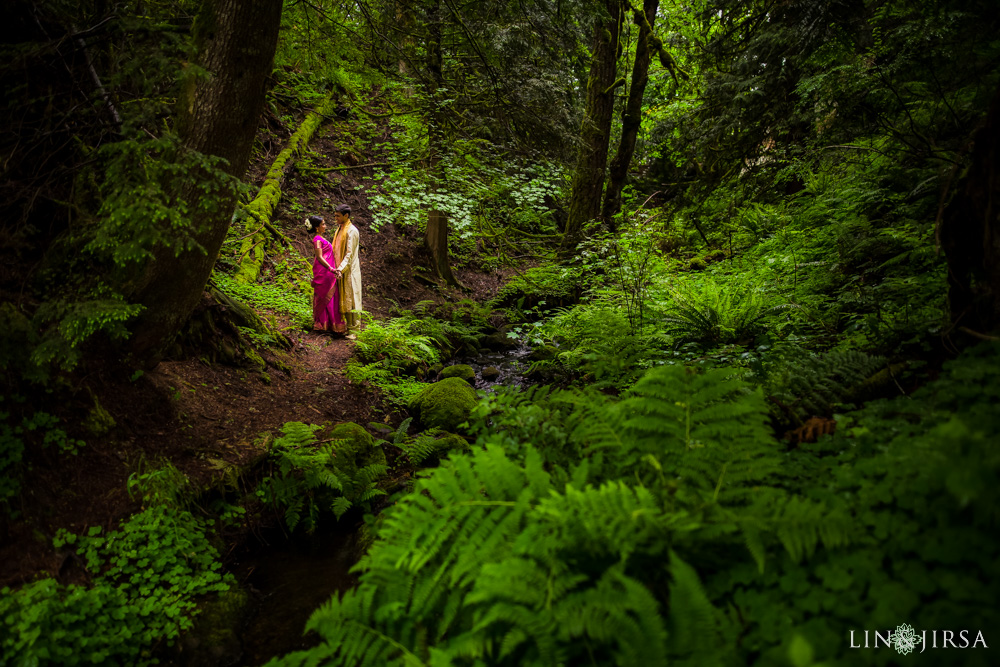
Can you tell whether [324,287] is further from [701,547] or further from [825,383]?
[701,547]

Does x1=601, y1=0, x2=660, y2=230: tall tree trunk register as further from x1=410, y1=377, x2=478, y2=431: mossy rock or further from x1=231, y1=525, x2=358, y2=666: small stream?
x1=231, y1=525, x2=358, y2=666: small stream

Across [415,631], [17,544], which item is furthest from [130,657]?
[415,631]

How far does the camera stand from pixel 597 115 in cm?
996

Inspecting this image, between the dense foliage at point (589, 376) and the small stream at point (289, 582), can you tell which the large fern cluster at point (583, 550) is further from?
the small stream at point (289, 582)

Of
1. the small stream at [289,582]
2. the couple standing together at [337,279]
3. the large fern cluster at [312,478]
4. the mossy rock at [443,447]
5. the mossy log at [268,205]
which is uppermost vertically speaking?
the mossy log at [268,205]

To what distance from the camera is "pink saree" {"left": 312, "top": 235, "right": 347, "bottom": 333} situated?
793 centimetres

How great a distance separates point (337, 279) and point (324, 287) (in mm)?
263

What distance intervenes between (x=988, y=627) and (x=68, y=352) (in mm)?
4566

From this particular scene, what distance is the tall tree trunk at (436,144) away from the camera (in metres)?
6.73

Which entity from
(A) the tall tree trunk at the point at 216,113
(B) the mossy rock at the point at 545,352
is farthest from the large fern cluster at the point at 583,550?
(B) the mossy rock at the point at 545,352

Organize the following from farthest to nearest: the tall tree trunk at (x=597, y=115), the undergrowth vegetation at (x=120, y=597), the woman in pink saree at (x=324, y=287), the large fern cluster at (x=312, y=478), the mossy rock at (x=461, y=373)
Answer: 1. the tall tree trunk at (x=597, y=115)
2. the woman in pink saree at (x=324, y=287)
3. the mossy rock at (x=461, y=373)
4. the large fern cluster at (x=312, y=478)
5. the undergrowth vegetation at (x=120, y=597)

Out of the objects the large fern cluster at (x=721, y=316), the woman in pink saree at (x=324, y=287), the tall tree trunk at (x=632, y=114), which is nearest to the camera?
the large fern cluster at (x=721, y=316)

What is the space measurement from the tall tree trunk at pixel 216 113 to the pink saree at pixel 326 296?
3.58 meters

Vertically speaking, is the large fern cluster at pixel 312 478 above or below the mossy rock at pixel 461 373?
below
